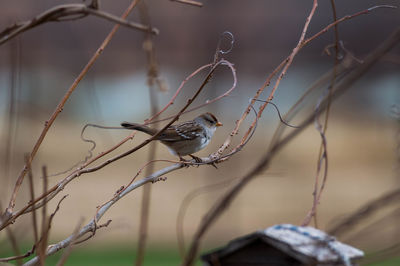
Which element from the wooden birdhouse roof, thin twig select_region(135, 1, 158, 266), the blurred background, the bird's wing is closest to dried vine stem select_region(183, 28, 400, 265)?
thin twig select_region(135, 1, 158, 266)

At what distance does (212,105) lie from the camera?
877cm

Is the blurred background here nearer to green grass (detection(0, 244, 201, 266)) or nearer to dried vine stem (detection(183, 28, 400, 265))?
green grass (detection(0, 244, 201, 266))

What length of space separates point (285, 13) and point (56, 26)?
4385 mm

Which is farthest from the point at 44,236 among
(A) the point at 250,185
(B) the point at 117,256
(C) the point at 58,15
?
(A) the point at 250,185

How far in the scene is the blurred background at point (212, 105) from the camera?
29.7ft

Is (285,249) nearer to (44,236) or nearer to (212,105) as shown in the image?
(44,236)

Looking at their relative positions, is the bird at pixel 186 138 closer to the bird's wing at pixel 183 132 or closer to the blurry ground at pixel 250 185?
the bird's wing at pixel 183 132

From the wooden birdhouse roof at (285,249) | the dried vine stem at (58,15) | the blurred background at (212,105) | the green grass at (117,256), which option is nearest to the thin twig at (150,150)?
the dried vine stem at (58,15)

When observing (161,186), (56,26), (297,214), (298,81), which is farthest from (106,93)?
(297,214)

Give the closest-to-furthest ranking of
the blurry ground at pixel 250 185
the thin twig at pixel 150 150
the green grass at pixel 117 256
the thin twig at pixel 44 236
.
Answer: the thin twig at pixel 44 236
the thin twig at pixel 150 150
the green grass at pixel 117 256
the blurry ground at pixel 250 185

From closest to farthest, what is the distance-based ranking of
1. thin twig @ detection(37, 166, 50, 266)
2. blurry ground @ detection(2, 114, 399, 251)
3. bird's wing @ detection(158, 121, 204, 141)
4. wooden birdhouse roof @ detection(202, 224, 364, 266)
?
thin twig @ detection(37, 166, 50, 266) → wooden birdhouse roof @ detection(202, 224, 364, 266) → bird's wing @ detection(158, 121, 204, 141) → blurry ground @ detection(2, 114, 399, 251)

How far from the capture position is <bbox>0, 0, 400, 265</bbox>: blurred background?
29.7ft

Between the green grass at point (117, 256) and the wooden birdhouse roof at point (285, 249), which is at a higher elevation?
the green grass at point (117, 256)

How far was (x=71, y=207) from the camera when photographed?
30.9 ft
